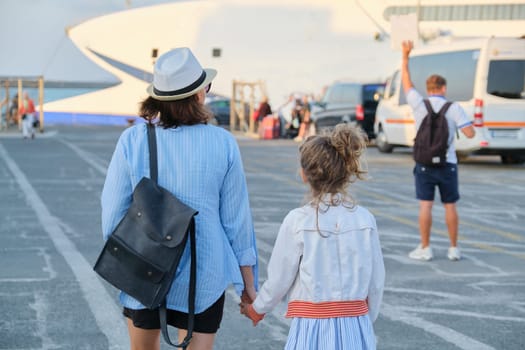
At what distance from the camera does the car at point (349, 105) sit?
2867 cm

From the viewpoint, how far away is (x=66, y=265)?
8.32m

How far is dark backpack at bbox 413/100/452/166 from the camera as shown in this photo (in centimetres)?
881

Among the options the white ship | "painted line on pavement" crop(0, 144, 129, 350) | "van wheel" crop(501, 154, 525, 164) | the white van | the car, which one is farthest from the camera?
the white ship

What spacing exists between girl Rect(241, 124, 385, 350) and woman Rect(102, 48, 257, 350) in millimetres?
202

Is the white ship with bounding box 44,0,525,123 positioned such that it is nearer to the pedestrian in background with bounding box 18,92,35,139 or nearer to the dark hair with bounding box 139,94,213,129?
the pedestrian in background with bounding box 18,92,35,139

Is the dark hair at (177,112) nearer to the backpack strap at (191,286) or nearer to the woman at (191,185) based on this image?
the woman at (191,185)

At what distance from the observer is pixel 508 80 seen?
20.2 meters

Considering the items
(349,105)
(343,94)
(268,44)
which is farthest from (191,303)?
(268,44)

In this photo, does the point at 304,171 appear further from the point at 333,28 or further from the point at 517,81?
the point at 333,28

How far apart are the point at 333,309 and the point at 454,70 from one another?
18.1 meters

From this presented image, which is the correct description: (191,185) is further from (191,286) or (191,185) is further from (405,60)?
(405,60)

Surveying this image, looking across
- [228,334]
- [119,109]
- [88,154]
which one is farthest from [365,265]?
[119,109]

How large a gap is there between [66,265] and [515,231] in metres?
4.99

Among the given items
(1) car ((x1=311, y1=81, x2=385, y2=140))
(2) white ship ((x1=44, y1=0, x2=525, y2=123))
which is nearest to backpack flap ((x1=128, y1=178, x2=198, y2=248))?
(1) car ((x1=311, y1=81, x2=385, y2=140))
